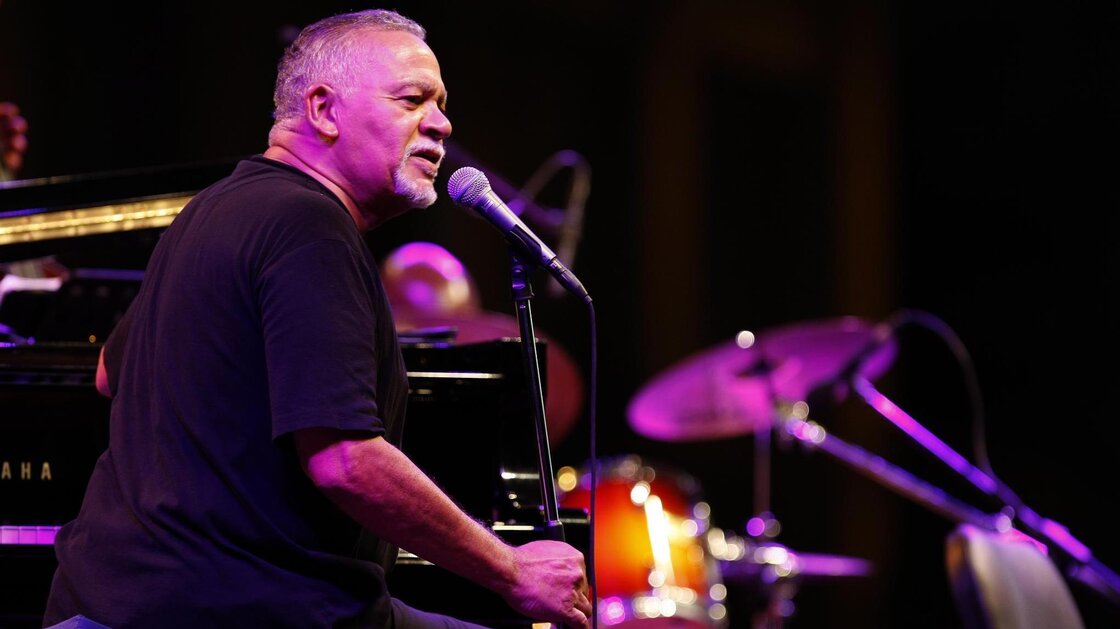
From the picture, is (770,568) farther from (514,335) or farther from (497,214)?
Result: (497,214)

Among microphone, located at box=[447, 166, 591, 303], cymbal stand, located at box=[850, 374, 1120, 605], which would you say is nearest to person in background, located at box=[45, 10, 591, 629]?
microphone, located at box=[447, 166, 591, 303]

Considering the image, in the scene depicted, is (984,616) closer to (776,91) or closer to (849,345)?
(849,345)

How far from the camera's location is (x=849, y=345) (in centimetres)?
416

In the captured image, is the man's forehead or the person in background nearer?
the person in background

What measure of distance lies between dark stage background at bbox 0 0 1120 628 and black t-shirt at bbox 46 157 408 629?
12.9 ft

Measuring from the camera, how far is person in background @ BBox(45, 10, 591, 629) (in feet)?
5.64

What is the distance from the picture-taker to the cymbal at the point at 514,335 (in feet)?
12.4

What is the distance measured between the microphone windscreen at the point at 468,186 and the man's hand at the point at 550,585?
606mm

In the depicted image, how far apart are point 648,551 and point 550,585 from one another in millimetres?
2633

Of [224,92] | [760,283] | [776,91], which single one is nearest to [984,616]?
[224,92]

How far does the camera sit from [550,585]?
191 cm

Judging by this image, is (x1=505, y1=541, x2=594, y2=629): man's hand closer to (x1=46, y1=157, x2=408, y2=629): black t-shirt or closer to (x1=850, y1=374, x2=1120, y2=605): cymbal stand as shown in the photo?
(x1=46, y1=157, x2=408, y2=629): black t-shirt

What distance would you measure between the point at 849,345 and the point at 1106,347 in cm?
282

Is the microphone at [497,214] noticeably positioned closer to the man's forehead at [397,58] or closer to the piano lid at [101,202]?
the man's forehead at [397,58]
